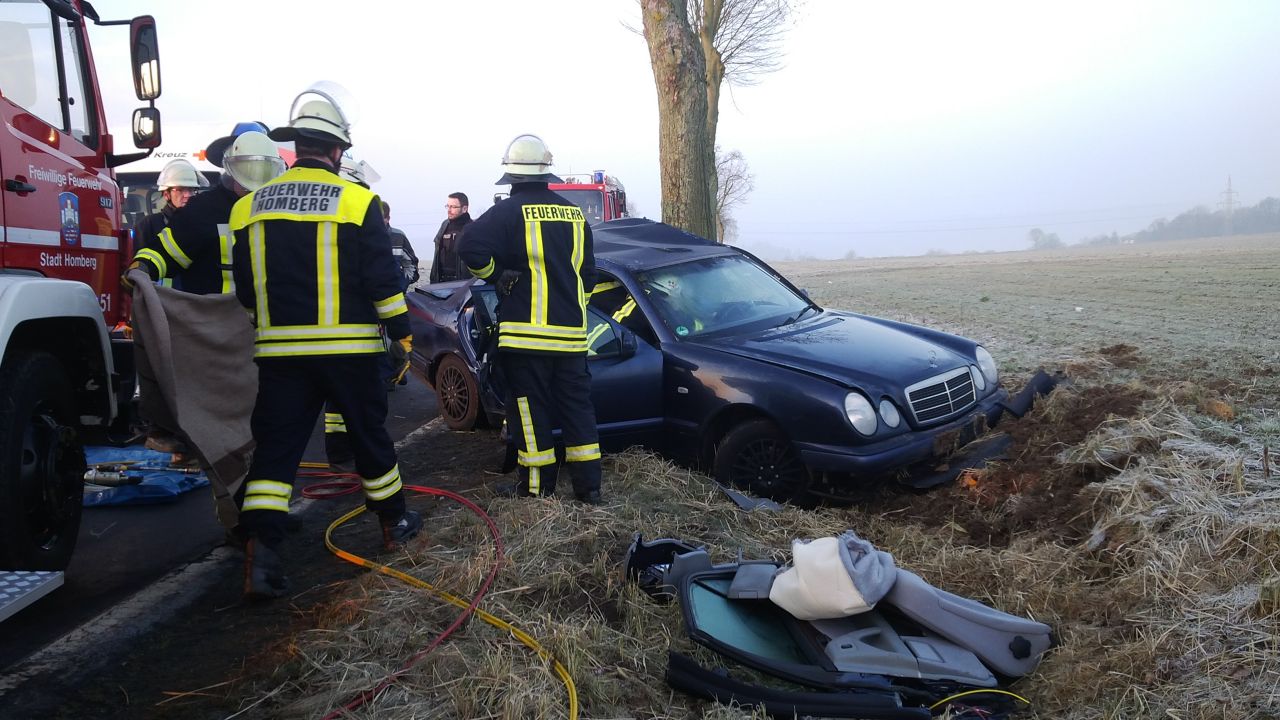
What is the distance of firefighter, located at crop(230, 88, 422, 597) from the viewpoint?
12.7 ft

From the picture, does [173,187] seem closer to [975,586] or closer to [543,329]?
[543,329]

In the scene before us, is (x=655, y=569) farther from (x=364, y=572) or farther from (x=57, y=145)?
(x=57, y=145)

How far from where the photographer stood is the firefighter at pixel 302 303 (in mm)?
3883

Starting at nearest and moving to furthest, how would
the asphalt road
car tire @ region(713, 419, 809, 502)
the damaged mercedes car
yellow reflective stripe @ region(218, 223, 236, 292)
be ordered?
1. the asphalt road
2. yellow reflective stripe @ region(218, 223, 236, 292)
3. the damaged mercedes car
4. car tire @ region(713, 419, 809, 502)

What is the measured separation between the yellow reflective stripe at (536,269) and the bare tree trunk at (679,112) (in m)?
4.64

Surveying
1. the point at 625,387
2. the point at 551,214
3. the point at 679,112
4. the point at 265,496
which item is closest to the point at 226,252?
the point at 265,496

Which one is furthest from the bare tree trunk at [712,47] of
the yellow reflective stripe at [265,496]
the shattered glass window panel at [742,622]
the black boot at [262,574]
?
the shattered glass window panel at [742,622]

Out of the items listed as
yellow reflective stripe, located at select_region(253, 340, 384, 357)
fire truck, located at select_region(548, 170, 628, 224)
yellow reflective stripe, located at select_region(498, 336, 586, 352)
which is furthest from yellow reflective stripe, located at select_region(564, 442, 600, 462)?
fire truck, located at select_region(548, 170, 628, 224)

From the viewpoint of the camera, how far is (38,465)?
3.81 m

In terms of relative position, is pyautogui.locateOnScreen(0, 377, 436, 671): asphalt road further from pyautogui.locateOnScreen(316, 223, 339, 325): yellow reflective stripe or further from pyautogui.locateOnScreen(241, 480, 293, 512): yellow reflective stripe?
pyautogui.locateOnScreen(316, 223, 339, 325): yellow reflective stripe

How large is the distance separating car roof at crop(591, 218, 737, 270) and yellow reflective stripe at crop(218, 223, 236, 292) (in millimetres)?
2424

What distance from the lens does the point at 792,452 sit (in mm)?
4984

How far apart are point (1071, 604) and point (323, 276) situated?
131 inches

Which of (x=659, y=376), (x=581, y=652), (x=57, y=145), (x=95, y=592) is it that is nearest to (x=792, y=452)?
(x=659, y=376)
